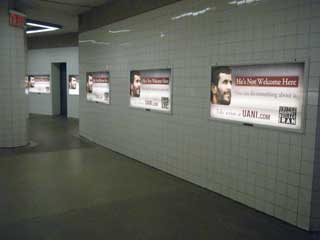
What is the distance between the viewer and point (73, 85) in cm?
1332

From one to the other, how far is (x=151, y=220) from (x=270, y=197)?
1.43 m

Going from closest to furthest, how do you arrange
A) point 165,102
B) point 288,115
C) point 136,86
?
point 288,115, point 165,102, point 136,86

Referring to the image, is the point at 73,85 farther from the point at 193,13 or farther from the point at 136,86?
the point at 193,13

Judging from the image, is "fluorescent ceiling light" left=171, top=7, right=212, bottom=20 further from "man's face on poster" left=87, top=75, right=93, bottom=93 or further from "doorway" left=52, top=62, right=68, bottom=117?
"doorway" left=52, top=62, right=68, bottom=117

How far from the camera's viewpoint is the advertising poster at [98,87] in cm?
769

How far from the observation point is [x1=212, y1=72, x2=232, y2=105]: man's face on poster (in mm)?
4371

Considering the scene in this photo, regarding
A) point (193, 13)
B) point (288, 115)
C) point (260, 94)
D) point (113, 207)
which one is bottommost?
point (113, 207)

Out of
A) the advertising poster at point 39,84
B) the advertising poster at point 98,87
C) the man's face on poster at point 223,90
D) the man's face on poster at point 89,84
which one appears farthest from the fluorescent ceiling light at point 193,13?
the advertising poster at point 39,84

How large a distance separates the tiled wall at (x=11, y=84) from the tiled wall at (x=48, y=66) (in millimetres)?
5444

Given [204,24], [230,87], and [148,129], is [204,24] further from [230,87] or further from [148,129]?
[148,129]

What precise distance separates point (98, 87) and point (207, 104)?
4028 mm

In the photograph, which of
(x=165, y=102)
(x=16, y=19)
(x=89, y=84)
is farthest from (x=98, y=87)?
(x=165, y=102)

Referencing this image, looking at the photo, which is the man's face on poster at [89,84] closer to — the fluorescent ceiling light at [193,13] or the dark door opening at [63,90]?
the fluorescent ceiling light at [193,13]

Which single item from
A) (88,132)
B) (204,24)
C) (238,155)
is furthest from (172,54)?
(88,132)
